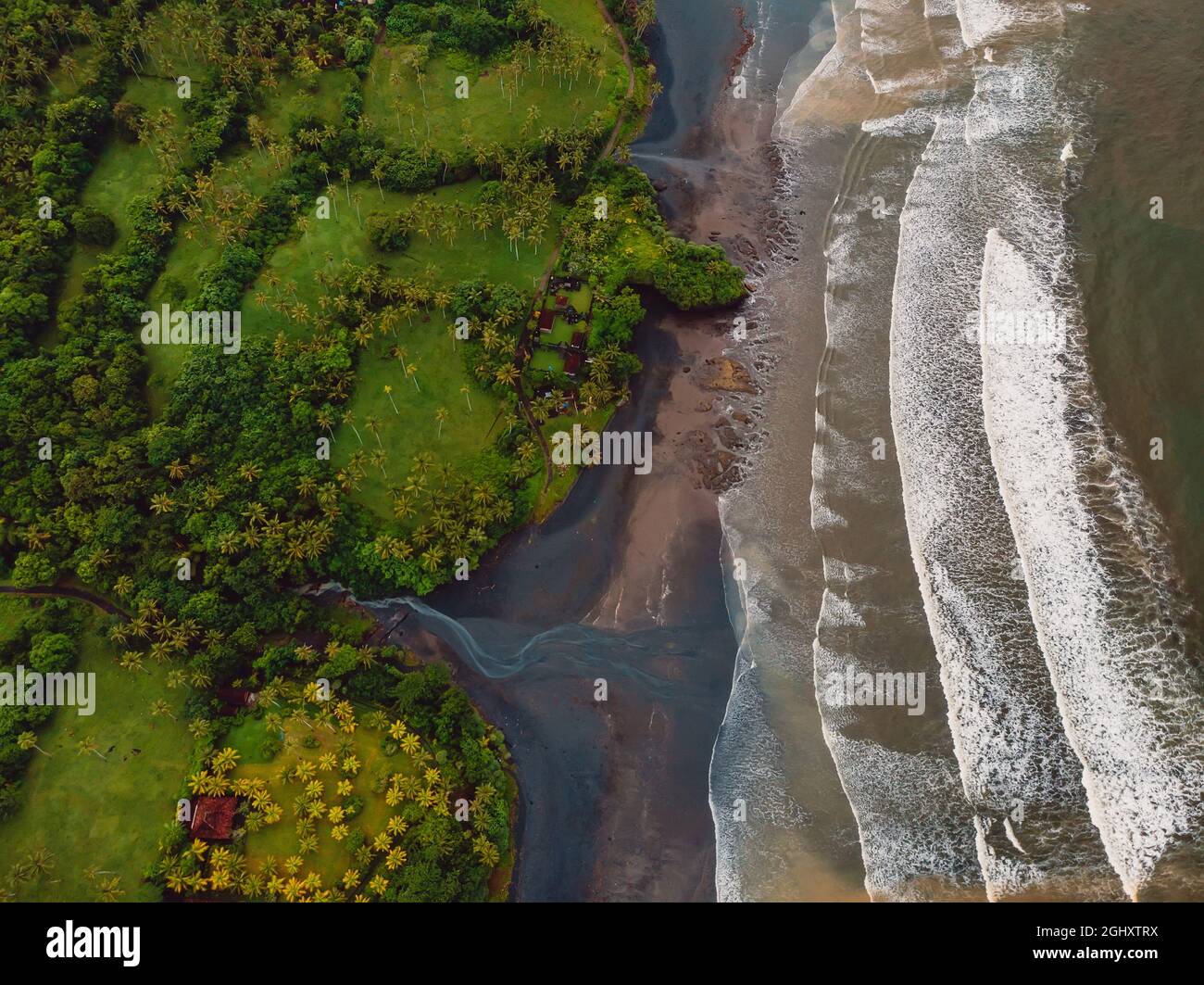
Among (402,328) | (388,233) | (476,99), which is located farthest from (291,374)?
(476,99)

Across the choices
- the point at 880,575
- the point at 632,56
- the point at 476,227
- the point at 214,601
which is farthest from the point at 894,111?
the point at 214,601

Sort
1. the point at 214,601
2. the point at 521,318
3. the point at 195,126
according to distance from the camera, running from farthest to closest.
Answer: the point at 195,126 < the point at 521,318 < the point at 214,601

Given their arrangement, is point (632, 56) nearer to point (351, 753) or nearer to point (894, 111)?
point (894, 111)

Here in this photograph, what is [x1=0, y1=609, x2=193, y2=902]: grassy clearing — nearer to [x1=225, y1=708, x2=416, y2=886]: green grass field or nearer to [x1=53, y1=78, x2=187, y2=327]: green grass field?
[x1=225, y1=708, x2=416, y2=886]: green grass field

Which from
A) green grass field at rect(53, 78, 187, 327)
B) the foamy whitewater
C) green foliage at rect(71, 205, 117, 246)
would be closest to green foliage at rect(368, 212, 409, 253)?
green grass field at rect(53, 78, 187, 327)

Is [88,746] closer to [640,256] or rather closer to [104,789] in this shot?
[104,789]

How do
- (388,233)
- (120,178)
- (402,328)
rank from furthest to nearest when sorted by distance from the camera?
(120,178) → (388,233) → (402,328)
